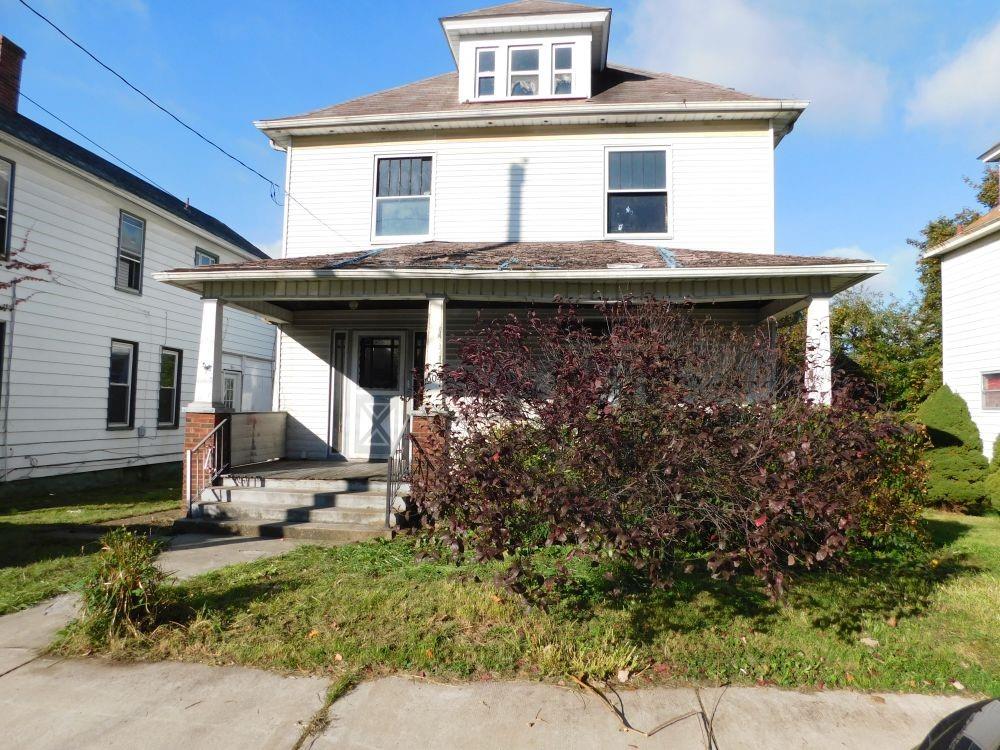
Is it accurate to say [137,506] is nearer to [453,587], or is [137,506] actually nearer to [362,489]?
[362,489]

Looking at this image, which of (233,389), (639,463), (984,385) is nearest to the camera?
(639,463)

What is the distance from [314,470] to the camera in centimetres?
903

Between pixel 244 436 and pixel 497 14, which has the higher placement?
pixel 497 14

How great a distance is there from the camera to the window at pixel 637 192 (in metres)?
10.4

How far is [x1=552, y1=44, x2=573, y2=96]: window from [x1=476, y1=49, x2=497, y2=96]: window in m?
1.13

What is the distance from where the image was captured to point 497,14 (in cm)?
1102

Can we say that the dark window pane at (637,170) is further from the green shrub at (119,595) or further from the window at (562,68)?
the green shrub at (119,595)

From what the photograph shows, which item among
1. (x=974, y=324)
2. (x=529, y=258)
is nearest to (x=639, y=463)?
(x=529, y=258)

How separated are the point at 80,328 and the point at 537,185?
9.01 meters

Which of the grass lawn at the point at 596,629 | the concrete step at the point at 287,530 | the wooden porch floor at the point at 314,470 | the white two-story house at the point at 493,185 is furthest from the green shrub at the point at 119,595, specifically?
the white two-story house at the point at 493,185

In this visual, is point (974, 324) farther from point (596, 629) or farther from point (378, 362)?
point (596, 629)

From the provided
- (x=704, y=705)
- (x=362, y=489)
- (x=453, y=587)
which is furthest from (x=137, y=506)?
(x=704, y=705)

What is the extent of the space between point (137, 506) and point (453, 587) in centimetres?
674

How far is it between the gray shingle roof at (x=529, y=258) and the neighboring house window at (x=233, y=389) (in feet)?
24.1
